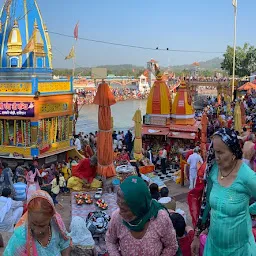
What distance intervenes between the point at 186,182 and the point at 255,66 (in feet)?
121

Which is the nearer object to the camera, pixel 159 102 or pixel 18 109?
pixel 18 109

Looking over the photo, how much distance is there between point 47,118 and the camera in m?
10.9

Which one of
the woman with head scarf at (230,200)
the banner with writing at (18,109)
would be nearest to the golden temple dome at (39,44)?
the banner with writing at (18,109)

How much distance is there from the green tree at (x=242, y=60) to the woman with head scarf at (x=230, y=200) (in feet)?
136

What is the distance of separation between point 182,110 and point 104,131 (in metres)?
5.76

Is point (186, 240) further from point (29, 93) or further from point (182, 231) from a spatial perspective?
point (29, 93)

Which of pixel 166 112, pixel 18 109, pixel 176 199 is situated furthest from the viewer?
pixel 166 112

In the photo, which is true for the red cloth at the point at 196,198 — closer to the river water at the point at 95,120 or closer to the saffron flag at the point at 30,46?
the saffron flag at the point at 30,46

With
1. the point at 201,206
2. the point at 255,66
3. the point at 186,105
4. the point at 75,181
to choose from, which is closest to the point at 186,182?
the point at 75,181

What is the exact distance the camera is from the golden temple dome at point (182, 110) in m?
12.8

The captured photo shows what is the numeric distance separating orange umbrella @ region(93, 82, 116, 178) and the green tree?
1440 inches

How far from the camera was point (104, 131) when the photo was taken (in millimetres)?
7672

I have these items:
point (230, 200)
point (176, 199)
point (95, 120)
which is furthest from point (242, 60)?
point (230, 200)

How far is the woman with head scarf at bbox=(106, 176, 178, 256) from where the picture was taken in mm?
1834
